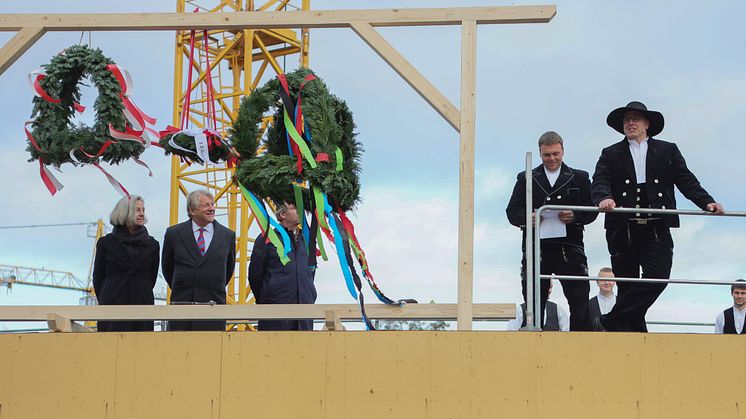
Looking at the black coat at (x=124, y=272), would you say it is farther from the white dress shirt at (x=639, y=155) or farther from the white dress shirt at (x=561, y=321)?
the white dress shirt at (x=639, y=155)

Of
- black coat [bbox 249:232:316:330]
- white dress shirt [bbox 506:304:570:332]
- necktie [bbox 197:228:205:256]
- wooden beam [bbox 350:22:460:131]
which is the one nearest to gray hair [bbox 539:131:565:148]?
wooden beam [bbox 350:22:460:131]

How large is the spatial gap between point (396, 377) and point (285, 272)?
67.5 inches

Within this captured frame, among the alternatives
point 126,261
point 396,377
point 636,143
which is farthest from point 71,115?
point 636,143

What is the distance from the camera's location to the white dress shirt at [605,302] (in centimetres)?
922

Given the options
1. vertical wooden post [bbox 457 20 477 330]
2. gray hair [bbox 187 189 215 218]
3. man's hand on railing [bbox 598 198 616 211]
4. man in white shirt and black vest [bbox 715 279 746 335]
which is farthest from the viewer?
man in white shirt and black vest [bbox 715 279 746 335]

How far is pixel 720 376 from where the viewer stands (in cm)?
747

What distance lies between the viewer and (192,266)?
8.54 m

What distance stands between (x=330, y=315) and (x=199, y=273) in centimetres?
128

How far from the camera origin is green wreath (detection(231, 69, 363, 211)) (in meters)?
8.34

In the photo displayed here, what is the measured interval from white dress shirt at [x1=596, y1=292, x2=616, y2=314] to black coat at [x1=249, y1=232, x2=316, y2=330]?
2235mm

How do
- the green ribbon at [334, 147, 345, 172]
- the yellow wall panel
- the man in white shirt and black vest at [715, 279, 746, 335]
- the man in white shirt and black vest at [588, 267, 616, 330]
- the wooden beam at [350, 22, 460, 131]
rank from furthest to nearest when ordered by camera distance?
the man in white shirt and black vest at [715, 279, 746, 335]
the man in white shirt and black vest at [588, 267, 616, 330]
the green ribbon at [334, 147, 345, 172]
the wooden beam at [350, 22, 460, 131]
the yellow wall panel

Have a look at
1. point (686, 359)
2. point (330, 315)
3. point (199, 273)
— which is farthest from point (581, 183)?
point (199, 273)

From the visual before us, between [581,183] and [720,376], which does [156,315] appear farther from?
[720,376]

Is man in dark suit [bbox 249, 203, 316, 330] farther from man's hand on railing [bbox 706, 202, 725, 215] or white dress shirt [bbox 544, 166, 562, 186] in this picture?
man's hand on railing [bbox 706, 202, 725, 215]
